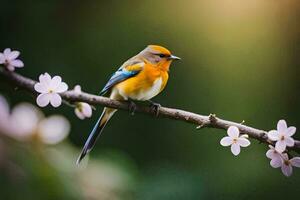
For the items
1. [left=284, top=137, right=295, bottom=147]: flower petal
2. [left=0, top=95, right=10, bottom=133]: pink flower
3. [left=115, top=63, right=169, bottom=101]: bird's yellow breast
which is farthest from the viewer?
[left=115, top=63, right=169, bottom=101]: bird's yellow breast

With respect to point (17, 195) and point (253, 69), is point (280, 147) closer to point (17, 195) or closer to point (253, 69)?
point (253, 69)

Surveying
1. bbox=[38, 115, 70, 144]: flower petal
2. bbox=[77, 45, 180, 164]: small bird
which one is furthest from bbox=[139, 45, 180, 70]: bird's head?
bbox=[38, 115, 70, 144]: flower petal

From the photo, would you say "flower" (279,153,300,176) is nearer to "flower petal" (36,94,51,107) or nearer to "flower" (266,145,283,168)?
"flower" (266,145,283,168)

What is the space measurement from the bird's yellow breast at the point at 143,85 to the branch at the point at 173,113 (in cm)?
3

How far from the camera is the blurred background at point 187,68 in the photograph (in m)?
0.85

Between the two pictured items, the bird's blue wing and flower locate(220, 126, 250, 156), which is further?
the bird's blue wing

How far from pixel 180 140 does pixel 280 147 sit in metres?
0.33

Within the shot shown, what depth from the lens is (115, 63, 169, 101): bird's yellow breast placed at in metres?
0.76

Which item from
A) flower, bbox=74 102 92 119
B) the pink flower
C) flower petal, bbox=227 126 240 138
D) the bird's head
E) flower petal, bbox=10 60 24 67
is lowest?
the pink flower

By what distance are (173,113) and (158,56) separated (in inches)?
5.4

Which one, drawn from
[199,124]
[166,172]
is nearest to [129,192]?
[199,124]

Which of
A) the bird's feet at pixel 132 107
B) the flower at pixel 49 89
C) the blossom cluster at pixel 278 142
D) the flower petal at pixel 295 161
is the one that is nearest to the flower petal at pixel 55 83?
the flower at pixel 49 89

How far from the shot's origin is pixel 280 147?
633 mm

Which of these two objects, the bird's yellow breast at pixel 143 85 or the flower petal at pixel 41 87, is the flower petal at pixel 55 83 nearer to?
the flower petal at pixel 41 87
